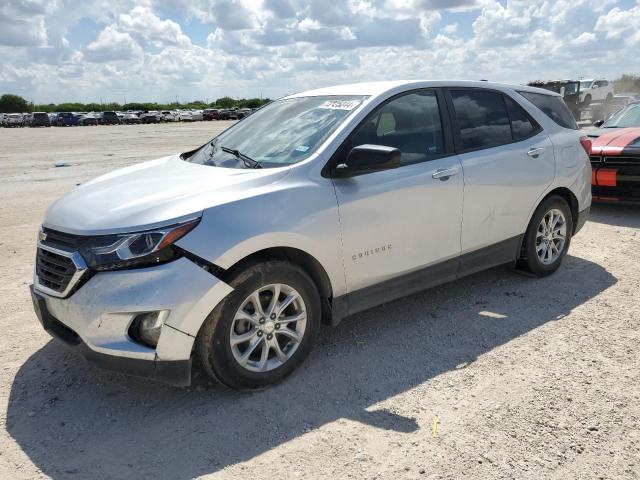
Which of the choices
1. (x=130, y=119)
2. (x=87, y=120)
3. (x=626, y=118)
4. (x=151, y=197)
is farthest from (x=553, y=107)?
(x=130, y=119)

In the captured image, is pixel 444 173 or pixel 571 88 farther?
pixel 571 88

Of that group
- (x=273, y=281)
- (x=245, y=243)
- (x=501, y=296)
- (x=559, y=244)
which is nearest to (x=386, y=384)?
(x=273, y=281)

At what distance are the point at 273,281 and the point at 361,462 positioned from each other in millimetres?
1125

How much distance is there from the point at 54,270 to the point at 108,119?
57.1 meters

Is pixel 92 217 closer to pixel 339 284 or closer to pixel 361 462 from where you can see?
pixel 339 284

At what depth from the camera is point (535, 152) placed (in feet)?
16.1

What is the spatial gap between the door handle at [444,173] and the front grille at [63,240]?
2.43 m

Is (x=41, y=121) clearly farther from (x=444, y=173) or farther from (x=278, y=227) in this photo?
(x=278, y=227)

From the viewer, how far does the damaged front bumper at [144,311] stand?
293cm

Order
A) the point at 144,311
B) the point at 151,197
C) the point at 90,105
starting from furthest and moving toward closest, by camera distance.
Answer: the point at 90,105, the point at 151,197, the point at 144,311

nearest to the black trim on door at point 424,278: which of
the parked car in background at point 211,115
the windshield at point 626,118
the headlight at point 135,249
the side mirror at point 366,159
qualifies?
the side mirror at point 366,159

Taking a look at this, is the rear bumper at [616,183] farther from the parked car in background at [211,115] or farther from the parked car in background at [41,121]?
the parked car in background at [211,115]

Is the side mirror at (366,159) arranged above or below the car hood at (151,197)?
above

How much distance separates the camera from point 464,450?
2.84m
